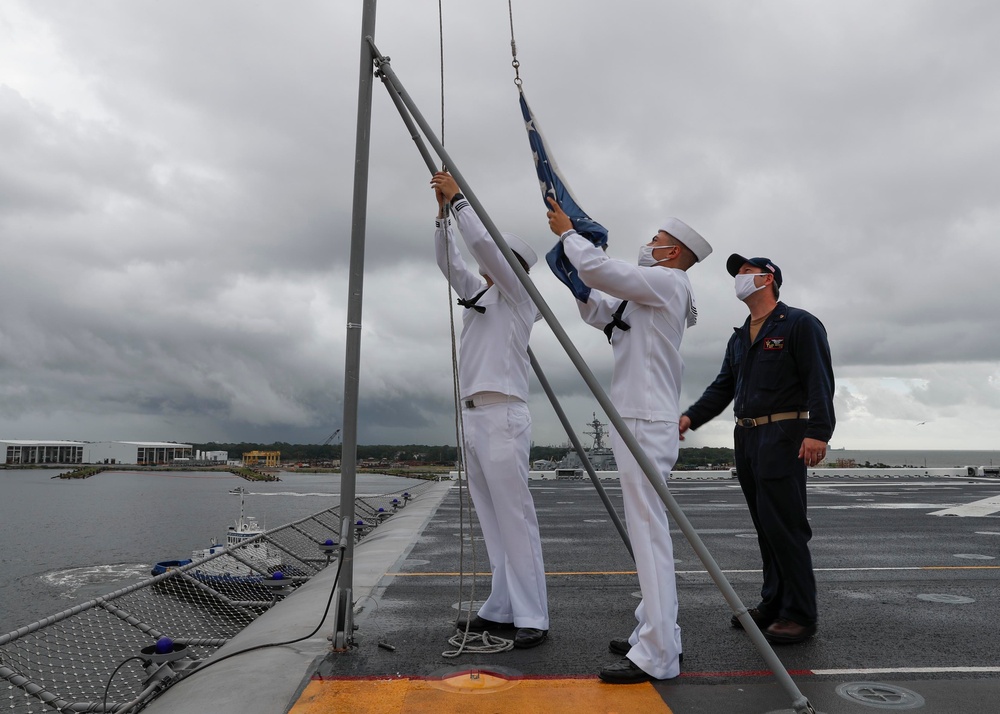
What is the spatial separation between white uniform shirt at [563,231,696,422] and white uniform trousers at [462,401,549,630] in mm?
590

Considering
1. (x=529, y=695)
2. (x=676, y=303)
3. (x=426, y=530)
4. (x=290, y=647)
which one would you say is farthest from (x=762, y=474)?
(x=426, y=530)

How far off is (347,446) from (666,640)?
1.67 metres

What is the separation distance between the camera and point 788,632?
342 cm

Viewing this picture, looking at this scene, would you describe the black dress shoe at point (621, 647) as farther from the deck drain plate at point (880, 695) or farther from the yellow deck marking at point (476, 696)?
the deck drain plate at point (880, 695)

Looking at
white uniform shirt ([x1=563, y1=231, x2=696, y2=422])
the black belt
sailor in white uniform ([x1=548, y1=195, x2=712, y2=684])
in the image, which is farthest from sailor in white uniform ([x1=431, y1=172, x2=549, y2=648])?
the black belt

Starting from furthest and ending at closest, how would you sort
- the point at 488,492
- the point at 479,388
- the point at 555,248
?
the point at 488,492
the point at 479,388
the point at 555,248

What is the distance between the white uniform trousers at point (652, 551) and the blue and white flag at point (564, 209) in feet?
2.38

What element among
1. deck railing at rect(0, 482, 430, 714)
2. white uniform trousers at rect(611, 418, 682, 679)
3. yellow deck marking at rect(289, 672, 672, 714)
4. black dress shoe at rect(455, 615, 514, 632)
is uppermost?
white uniform trousers at rect(611, 418, 682, 679)

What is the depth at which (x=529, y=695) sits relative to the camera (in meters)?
2.59

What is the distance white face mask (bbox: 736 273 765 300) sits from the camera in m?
3.79

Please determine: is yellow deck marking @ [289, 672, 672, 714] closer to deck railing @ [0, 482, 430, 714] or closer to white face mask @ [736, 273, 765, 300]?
deck railing @ [0, 482, 430, 714]

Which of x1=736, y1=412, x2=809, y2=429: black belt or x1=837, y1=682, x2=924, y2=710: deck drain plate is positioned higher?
x1=736, y1=412, x2=809, y2=429: black belt

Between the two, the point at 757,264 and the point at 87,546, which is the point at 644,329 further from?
the point at 87,546

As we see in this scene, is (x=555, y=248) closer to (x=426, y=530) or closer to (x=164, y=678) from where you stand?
(x=164, y=678)
